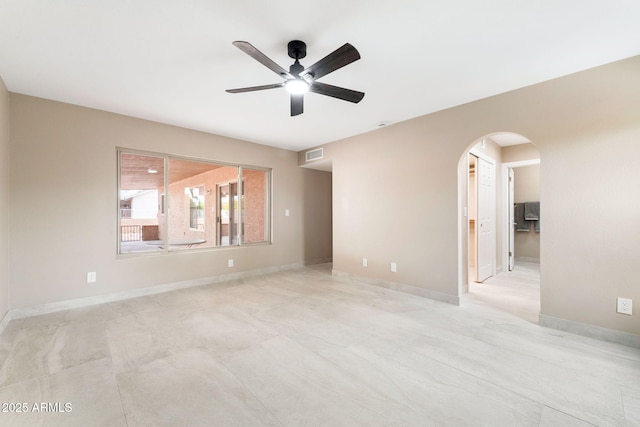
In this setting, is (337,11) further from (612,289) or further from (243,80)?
(612,289)

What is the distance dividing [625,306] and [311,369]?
292cm

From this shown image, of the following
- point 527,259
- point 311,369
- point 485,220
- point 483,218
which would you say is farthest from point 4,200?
point 527,259

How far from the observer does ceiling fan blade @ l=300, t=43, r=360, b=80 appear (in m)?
1.84

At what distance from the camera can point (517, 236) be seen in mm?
6676

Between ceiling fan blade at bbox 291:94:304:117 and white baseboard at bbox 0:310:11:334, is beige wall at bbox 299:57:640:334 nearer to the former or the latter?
ceiling fan blade at bbox 291:94:304:117

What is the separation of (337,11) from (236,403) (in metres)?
2.72

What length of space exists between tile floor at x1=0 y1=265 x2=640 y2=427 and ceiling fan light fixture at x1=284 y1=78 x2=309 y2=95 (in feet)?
7.52

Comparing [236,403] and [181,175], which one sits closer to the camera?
[236,403]

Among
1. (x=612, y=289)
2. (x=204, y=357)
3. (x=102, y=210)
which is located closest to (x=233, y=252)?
(x=102, y=210)

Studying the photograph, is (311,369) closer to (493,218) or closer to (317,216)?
(317,216)

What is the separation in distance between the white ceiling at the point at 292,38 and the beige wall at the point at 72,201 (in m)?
0.37

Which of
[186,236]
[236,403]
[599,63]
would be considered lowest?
[236,403]

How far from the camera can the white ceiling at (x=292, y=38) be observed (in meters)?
1.86

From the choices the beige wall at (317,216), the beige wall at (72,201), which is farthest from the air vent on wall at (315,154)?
the beige wall at (72,201)
